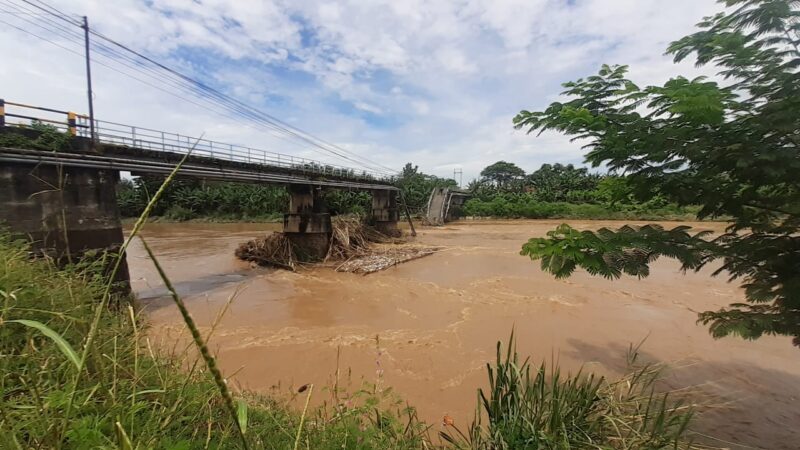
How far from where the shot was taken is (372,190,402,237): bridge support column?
29969mm

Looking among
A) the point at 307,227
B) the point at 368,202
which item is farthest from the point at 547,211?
the point at 307,227

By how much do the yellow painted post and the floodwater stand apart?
5635mm

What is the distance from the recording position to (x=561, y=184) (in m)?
51.2

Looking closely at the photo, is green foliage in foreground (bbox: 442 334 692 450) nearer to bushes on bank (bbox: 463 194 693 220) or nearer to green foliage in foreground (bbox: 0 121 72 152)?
green foliage in foreground (bbox: 0 121 72 152)

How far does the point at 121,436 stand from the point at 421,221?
139ft

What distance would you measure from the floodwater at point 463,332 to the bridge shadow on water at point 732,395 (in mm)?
29

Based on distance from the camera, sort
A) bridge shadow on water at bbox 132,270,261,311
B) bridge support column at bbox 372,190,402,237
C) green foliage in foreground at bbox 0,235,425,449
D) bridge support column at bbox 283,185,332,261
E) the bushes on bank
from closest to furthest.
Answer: green foliage in foreground at bbox 0,235,425,449 → bridge shadow on water at bbox 132,270,261,311 → bridge support column at bbox 283,185,332,261 → bridge support column at bbox 372,190,402,237 → the bushes on bank

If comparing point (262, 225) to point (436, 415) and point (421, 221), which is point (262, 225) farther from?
point (436, 415)

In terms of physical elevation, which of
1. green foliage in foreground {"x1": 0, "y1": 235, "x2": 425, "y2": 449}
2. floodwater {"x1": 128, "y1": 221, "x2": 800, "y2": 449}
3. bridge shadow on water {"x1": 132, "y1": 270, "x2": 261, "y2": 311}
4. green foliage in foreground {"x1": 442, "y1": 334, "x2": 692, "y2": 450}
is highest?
green foliage in foreground {"x1": 0, "y1": 235, "x2": 425, "y2": 449}

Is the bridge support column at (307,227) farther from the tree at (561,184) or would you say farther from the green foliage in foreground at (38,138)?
the tree at (561,184)

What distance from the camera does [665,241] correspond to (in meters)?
3.80

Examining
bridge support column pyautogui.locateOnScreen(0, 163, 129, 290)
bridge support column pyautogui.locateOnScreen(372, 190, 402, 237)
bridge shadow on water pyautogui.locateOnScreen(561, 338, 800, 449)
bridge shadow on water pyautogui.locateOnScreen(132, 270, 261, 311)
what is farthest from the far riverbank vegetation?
bridge shadow on water pyautogui.locateOnScreen(561, 338, 800, 449)

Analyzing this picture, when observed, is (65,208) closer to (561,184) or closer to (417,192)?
(417,192)

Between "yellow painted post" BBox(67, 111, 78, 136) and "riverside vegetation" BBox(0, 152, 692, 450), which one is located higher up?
"yellow painted post" BBox(67, 111, 78, 136)
